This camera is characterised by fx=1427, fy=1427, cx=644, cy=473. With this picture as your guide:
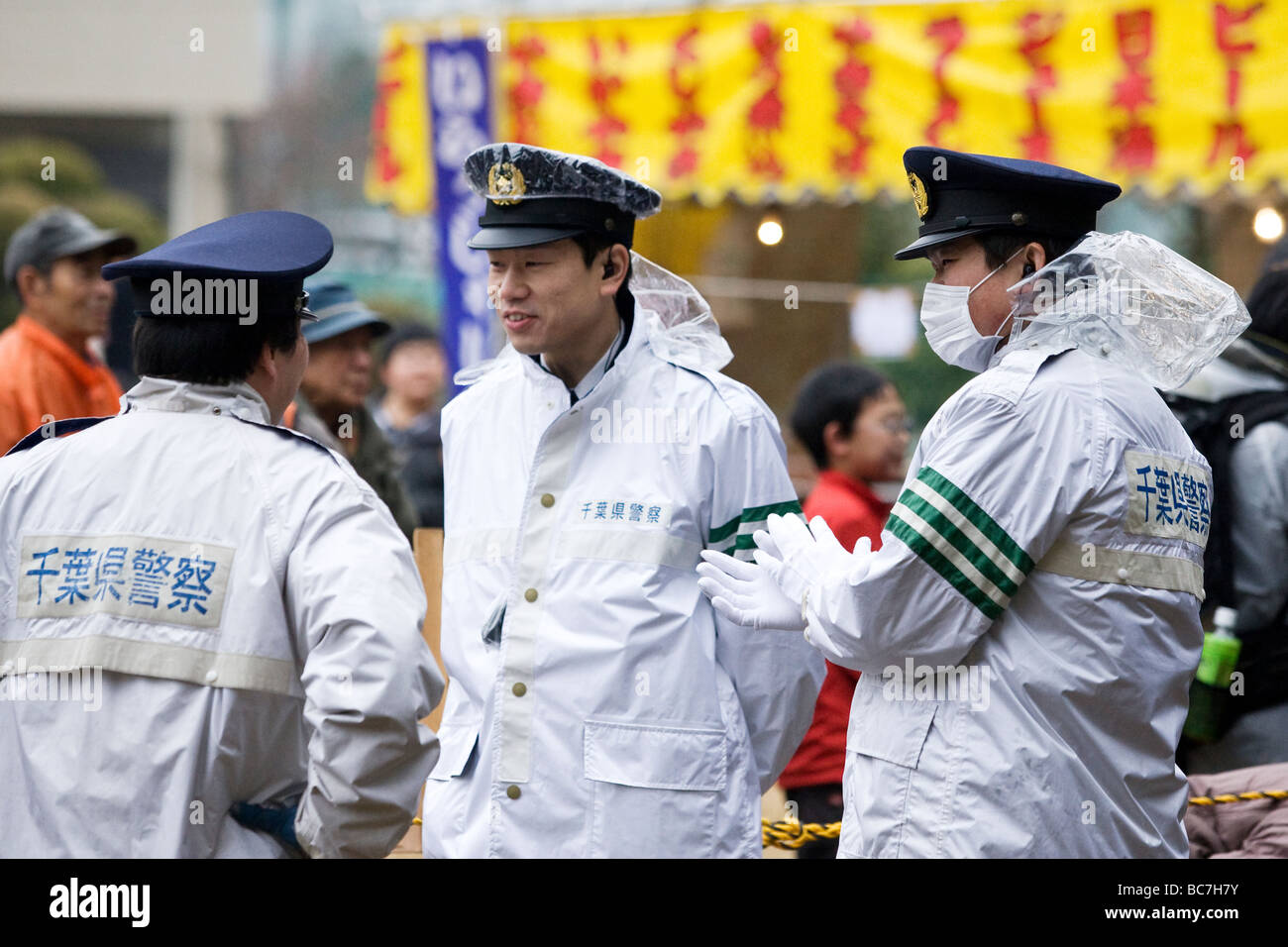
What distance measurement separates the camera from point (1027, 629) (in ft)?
7.51

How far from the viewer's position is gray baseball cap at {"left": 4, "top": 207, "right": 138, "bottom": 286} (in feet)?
16.7

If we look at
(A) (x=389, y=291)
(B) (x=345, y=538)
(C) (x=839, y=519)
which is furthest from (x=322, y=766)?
A: (A) (x=389, y=291)

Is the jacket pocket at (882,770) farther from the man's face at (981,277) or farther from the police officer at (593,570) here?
the man's face at (981,277)

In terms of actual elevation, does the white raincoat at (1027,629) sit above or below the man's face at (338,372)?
below

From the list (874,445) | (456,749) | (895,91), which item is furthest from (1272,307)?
(895,91)

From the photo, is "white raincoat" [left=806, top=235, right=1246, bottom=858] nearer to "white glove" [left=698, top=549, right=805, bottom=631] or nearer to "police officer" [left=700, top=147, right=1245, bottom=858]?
"police officer" [left=700, top=147, right=1245, bottom=858]

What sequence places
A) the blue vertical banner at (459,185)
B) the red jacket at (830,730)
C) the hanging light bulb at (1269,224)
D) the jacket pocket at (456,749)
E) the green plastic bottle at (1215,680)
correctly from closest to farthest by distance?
the jacket pocket at (456,749), the green plastic bottle at (1215,680), the red jacket at (830,730), the hanging light bulb at (1269,224), the blue vertical banner at (459,185)

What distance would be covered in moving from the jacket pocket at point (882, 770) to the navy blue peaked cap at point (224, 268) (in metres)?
1.17

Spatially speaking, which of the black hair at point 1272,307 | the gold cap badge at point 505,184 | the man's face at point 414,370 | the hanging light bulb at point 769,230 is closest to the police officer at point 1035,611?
the gold cap badge at point 505,184

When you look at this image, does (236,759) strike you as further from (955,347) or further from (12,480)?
(955,347)

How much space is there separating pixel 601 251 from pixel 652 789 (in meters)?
1.10

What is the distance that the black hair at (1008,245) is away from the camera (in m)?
2.53

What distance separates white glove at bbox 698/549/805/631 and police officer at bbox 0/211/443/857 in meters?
0.63

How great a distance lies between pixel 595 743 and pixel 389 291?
1438 centimetres
